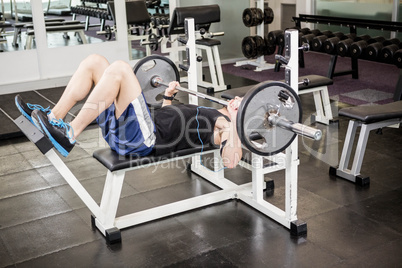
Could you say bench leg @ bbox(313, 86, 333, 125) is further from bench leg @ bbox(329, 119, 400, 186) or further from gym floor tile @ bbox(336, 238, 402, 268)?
gym floor tile @ bbox(336, 238, 402, 268)

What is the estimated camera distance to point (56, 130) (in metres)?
2.27

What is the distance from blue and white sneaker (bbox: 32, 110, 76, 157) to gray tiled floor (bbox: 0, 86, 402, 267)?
1.69ft

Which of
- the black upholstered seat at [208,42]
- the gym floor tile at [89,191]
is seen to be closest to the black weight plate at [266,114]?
the gym floor tile at [89,191]

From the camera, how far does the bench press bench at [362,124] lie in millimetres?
2949

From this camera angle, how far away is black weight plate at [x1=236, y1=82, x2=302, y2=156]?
2.15m

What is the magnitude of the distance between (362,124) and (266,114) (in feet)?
3.36

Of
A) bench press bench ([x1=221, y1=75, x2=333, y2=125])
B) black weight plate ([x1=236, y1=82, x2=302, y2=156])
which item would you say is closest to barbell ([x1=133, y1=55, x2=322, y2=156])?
black weight plate ([x1=236, y1=82, x2=302, y2=156])

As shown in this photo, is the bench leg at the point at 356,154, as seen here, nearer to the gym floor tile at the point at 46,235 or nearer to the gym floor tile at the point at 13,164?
the gym floor tile at the point at 46,235

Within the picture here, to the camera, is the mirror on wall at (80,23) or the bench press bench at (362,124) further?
the mirror on wall at (80,23)

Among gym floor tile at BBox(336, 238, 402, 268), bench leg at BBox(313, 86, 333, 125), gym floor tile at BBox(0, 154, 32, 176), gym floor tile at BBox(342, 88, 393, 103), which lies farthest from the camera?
gym floor tile at BBox(342, 88, 393, 103)

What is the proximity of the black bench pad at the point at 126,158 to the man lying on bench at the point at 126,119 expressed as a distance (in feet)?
0.09

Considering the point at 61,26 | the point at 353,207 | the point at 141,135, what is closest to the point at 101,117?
the point at 141,135

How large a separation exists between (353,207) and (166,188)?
110cm

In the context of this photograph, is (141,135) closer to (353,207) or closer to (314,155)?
(353,207)
